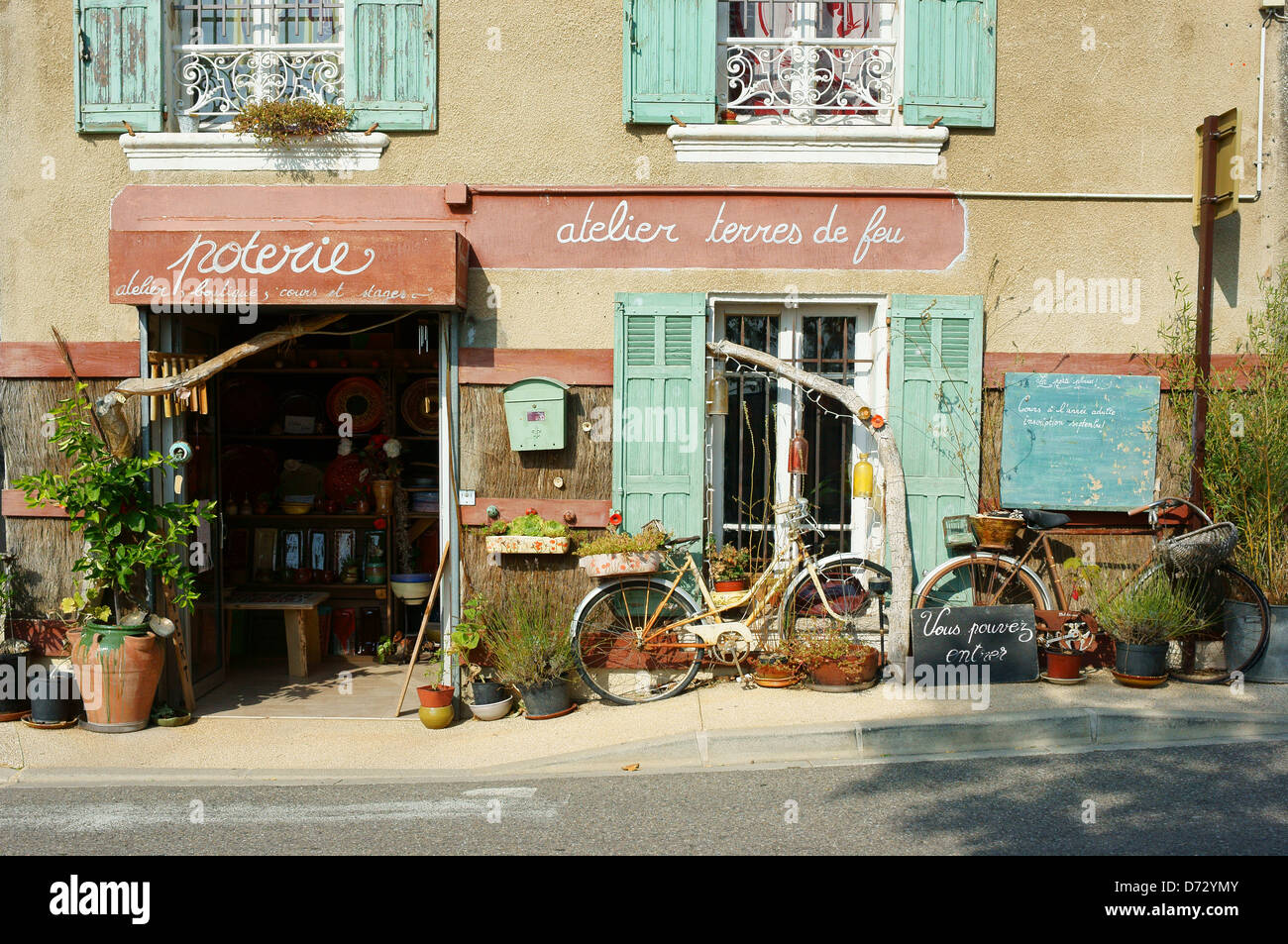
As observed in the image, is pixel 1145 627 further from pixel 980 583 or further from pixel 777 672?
pixel 777 672

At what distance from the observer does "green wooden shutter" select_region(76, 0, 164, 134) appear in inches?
275

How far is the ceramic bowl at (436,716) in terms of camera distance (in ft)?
21.7

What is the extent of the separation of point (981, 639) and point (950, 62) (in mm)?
3854

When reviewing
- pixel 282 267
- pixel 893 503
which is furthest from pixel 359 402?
pixel 893 503

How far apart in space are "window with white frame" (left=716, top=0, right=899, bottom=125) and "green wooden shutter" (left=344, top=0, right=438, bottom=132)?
78.9 inches

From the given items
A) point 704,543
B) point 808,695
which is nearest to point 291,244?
point 704,543

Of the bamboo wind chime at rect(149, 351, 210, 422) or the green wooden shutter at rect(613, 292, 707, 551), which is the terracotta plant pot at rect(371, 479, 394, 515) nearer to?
the bamboo wind chime at rect(149, 351, 210, 422)

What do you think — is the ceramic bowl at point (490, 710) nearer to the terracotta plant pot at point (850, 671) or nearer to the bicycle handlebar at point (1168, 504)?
the terracotta plant pot at point (850, 671)

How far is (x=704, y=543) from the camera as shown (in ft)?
23.4

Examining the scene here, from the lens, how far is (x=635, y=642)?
6.85m

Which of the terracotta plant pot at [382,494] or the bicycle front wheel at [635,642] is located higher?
the terracotta plant pot at [382,494]

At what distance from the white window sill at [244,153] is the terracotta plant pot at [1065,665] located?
18.2ft

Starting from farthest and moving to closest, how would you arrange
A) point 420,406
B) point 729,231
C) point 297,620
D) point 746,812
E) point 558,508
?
1. point 420,406
2. point 297,620
3. point 558,508
4. point 729,231
5. point 746,812

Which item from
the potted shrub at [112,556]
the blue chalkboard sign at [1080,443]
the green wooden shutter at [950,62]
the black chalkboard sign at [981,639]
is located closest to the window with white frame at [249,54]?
the potted shrub at [112,556]
